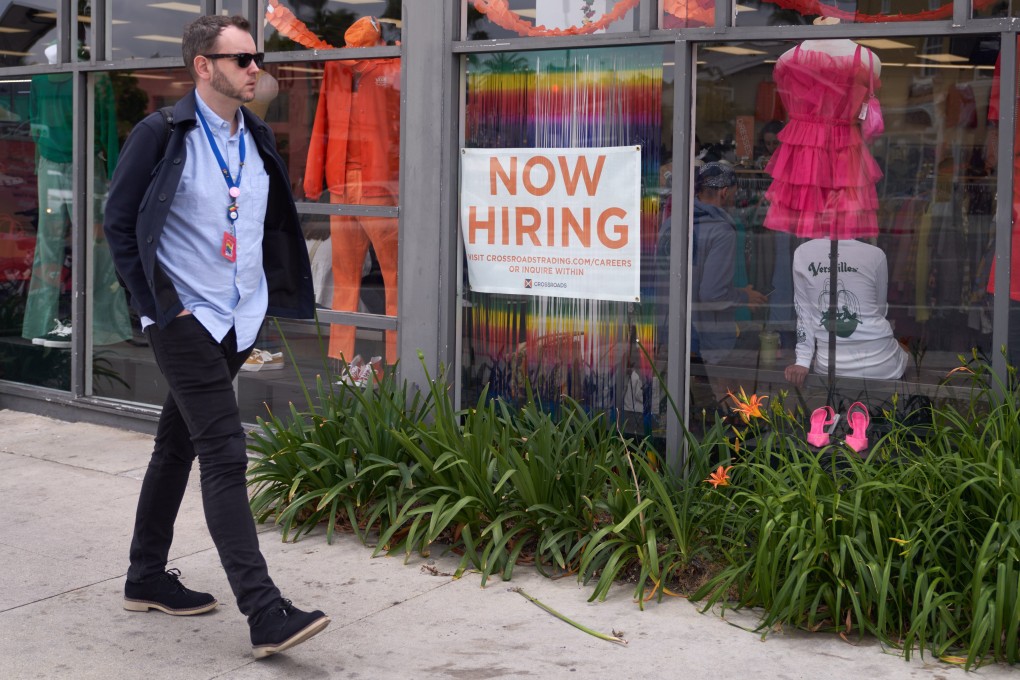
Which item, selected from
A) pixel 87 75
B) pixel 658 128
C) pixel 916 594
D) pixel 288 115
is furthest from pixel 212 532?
pixel 87 75

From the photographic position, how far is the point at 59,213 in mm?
8266

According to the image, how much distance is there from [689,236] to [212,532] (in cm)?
252

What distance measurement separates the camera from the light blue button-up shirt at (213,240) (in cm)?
434

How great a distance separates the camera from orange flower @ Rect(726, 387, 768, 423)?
A: 16.7 feet

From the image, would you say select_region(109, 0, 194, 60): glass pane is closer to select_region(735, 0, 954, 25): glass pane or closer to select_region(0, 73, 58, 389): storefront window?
select_region(0, 73, 58, 389): storefront window

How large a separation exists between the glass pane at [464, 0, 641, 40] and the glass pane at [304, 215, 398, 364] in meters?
1.09

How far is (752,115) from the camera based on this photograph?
18.4 feet

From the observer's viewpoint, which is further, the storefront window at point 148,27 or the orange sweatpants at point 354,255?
the storefront window at point 148,27

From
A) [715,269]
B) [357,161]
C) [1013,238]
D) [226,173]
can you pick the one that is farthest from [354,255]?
[1013,238]

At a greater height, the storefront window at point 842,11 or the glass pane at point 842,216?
the storefront window at point 842,11

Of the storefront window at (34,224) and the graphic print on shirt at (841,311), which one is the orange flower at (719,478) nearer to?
the graphic print on shirt at (841,311)

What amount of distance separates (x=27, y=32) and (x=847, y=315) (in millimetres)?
5583

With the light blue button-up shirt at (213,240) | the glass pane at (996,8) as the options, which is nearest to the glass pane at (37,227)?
the light blue button-up shirt at (213,240)

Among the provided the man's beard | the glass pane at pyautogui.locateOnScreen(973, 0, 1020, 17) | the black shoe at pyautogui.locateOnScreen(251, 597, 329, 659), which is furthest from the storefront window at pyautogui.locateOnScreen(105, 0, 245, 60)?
the black shoe at pyautogui.locateOnScreen(251, 597, 329, 659)
